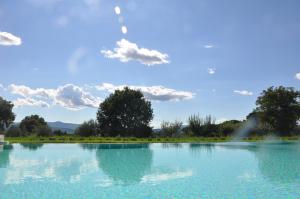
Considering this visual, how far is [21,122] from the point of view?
60312 mm

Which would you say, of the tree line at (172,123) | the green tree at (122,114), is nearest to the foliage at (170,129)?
the tree line at (172,123)

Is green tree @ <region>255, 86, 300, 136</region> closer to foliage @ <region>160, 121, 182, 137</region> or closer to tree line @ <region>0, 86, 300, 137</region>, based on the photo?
tree line @ <region>0, 86, 300, 137</region>

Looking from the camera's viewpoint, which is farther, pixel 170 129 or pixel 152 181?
pixel 170 129

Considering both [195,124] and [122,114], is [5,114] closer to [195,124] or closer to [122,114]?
[122,114]

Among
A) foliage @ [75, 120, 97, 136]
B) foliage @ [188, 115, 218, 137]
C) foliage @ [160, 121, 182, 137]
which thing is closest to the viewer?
foliage @ [188, 115, 218, 137]

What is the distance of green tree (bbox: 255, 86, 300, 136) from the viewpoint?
128 ft

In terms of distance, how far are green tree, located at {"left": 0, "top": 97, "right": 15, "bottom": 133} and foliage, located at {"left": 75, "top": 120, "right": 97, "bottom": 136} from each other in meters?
13.4

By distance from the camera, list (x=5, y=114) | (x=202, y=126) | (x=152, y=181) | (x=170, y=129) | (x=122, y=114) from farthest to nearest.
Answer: (x=5, y=114) < (x=122, y=114) < (x=170, y=129) < (x=202, y=126) < (x=152, y=181)

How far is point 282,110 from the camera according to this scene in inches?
1547

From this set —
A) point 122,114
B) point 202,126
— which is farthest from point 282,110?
point 122,114

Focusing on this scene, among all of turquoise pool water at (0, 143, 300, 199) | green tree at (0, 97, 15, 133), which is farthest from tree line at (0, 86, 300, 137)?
turquoise pool water at (0, 143, 300, 199)

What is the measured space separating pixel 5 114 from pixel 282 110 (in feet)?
128

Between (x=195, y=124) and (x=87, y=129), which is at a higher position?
(x=195, y=124)

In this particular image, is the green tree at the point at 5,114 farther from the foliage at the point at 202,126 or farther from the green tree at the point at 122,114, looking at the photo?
the foliage at the point at 202,126
